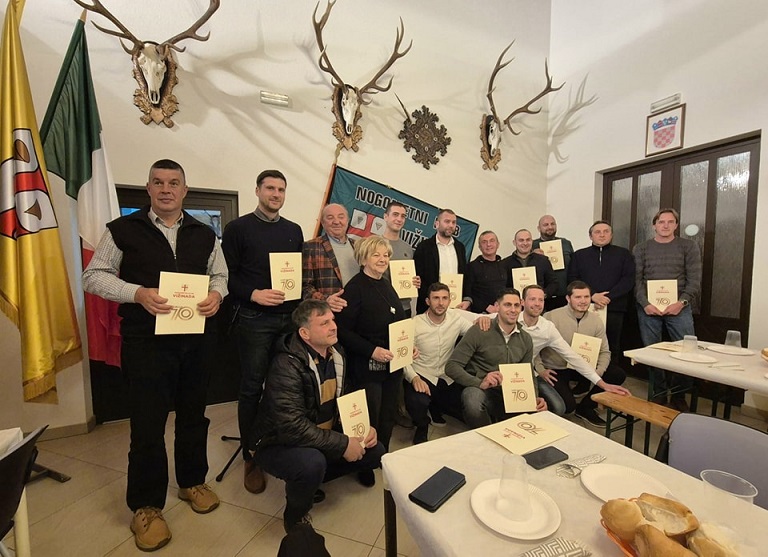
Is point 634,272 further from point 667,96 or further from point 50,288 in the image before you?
point 50,288

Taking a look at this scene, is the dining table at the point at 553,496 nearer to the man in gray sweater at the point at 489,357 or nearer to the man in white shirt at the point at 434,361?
the man in gray sweater at the point at 489,357

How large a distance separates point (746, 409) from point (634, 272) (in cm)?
149

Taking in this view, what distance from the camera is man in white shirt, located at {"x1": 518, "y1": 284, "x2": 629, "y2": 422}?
270cm

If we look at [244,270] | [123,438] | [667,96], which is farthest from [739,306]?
[123,438]

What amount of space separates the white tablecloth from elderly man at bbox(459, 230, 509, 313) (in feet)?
3.90

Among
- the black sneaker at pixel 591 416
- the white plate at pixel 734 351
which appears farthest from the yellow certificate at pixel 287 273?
the white plate at pixel 734 351

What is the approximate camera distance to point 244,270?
220cm

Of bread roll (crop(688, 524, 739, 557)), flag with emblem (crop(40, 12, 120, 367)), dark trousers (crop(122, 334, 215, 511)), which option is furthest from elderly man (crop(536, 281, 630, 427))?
flag with emblem (crop(40, 12, 120, 367))

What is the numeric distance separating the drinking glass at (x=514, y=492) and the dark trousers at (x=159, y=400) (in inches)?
60.1

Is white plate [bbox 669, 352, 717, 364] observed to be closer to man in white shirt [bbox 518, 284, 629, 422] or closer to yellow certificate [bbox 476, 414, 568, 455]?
man in white shirt [bbox 518, 284, 629, 422]

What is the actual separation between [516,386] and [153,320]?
1.94m

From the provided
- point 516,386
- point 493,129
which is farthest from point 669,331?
point 493,129

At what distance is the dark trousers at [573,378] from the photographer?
287 centimetres

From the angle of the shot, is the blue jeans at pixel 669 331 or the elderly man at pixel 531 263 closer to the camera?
the blue jeans at pixel 669 331
